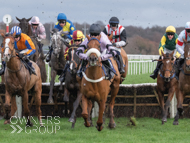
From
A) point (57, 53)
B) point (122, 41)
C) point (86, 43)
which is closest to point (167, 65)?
point (122, 41)

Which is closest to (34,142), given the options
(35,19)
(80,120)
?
(80,120)

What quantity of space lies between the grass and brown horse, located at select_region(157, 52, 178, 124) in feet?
2.43

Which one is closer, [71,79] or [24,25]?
[71,79]

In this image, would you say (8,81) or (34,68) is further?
(34,68)

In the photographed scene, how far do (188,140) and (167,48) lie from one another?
12.2 ft

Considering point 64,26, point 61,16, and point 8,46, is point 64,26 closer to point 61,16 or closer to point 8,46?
point 61,16

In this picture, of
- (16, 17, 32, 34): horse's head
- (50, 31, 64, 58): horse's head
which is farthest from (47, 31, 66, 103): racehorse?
(16, 17, 32, 34): horse's head

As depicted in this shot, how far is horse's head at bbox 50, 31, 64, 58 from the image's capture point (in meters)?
9.72

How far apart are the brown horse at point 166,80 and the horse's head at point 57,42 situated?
2672 millimetres

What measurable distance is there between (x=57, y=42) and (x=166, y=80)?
300 centimetres

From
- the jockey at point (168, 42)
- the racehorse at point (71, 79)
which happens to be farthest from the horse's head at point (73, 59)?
the jockey at point (168, 42)

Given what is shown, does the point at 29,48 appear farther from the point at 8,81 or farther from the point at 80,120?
the point at 80,120

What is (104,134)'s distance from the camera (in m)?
6.81

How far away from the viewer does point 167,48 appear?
9.51 meters
